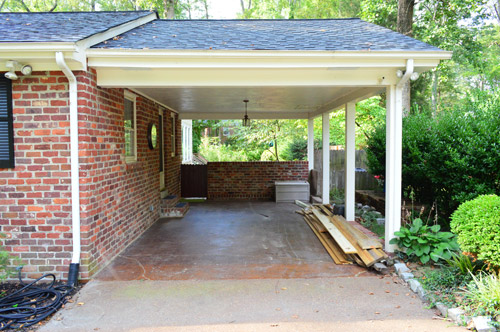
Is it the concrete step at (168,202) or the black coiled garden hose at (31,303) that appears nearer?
the black coiled garden hose at (31,303)

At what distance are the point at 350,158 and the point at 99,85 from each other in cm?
480

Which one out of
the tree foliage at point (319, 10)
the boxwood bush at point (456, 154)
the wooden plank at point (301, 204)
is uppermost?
the tree foliage at point (319, 10)

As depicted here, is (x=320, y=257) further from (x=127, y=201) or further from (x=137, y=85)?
(x=137, y=85)

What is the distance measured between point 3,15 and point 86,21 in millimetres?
1630

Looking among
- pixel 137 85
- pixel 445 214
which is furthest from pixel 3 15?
pixel 445 214

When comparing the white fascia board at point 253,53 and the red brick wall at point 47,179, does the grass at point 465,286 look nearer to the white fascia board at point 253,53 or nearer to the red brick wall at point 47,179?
the white fascia board at point 253,53

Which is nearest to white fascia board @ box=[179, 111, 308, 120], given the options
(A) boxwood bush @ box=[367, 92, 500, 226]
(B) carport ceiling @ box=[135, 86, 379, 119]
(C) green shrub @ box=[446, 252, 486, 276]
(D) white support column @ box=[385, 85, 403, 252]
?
(B) carport ceiling @ box=[135, 86, 379, 119]

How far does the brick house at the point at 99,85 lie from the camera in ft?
13.3

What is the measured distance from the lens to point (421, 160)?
614 centimetres

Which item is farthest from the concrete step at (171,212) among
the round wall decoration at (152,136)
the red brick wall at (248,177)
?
the red brick wall at (248,177)

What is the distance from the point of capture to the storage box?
10320 mm

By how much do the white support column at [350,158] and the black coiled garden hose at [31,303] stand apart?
5.16 meters

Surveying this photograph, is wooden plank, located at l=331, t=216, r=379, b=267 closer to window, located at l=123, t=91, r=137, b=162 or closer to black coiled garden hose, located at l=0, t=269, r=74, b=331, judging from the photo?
black coiled garden hose, located at l=0, t=269, r=74, b=331

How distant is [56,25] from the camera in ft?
15.9
